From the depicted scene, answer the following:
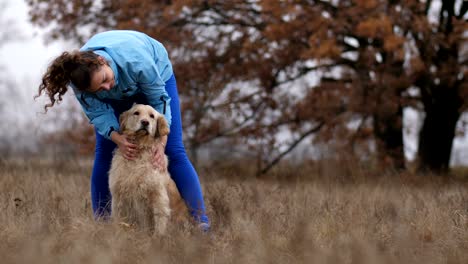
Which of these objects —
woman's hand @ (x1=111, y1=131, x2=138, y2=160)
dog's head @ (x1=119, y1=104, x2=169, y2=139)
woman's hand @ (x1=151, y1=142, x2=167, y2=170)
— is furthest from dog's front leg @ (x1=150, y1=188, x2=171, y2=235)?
dog's head @ (x1=119, y1=104, x2=169, y2=139)

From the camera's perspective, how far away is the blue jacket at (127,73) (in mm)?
4168

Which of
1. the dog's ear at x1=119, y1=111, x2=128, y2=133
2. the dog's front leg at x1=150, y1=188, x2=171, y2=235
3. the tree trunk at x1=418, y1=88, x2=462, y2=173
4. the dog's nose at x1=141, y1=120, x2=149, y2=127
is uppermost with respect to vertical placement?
the dog's nose at x1=141, y1=120, x2=149, y2=127

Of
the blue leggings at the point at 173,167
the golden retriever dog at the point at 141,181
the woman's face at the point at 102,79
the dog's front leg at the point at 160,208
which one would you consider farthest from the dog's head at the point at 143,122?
the woman's face at the point at 102,79

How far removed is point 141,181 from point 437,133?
8.34 metres

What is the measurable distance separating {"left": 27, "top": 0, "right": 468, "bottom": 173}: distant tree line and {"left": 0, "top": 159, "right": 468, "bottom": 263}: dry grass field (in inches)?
148

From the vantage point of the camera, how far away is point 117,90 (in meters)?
4.40

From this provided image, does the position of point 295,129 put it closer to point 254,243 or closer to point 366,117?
point 366,117

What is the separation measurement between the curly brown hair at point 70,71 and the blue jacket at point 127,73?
6.0 inches

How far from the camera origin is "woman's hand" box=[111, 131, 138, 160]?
453cm

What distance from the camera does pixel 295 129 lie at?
11398mm

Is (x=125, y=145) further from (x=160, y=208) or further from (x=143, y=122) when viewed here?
(x=160, y=208)

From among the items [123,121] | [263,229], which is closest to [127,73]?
[123,121]

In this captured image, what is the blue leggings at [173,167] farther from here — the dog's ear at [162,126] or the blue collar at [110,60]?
the blue collar at [110,60]

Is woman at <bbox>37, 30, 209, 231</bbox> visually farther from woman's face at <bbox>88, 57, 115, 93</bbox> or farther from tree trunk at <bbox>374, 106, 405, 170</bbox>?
tree trunk at <bbox>374, 106, 405, 170</bbox>
